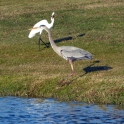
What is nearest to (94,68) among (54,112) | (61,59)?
(61,59)

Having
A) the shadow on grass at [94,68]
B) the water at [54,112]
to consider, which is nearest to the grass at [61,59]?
the shadow on grass at [94,68]

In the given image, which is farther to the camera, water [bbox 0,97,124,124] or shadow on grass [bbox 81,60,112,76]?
shadow on grass [bbox 81,60,112,76]

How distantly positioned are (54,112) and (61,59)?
693 centimetres

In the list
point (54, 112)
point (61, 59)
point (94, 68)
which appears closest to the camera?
point (54, 112)

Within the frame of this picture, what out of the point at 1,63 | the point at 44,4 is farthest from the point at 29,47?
the point at 44,4

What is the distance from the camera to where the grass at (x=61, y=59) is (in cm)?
1553

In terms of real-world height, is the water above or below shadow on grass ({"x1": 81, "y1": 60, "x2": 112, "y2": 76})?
below

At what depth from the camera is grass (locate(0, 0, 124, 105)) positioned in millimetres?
15531

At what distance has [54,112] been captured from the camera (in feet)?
45.2

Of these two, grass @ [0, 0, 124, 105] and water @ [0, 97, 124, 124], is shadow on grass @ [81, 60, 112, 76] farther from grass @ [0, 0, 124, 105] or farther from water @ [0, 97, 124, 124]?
water @ [0, 97, 124, 124]

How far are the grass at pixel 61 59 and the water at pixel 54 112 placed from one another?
547 mm

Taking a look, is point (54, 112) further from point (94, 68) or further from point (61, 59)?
point (61, 59)

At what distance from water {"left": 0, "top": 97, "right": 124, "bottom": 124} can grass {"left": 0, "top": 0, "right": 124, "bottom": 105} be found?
547 millimetres

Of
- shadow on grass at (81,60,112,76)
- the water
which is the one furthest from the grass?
the water
